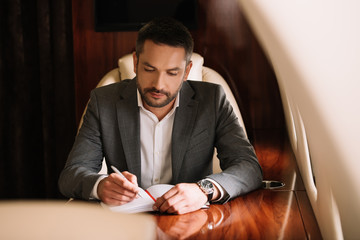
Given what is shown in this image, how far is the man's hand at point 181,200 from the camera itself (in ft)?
3.59

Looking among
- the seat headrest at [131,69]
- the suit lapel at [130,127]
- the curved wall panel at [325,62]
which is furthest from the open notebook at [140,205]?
the seat headrest at [131,69]

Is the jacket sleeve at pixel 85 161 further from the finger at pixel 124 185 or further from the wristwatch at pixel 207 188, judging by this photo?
the wristwatch at pixel 207 188

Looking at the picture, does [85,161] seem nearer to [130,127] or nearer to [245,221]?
[130,127]

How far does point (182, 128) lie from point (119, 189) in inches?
19.1

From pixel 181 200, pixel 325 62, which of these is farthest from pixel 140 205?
pixel 325 62

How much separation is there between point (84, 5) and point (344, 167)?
9.23 feet

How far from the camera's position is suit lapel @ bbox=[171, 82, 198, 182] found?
61.6 inches

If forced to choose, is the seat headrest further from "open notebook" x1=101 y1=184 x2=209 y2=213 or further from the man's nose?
"open notebook" x1=101 y1=184 x2=209 y2=213

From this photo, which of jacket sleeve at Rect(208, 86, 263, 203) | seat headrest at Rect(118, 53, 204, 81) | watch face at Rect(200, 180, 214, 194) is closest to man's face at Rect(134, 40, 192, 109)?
jacket sleeve at Rect(208, 86, 263, 203)

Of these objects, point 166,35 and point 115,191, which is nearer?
point 115,191

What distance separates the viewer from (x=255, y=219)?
1.06 metres

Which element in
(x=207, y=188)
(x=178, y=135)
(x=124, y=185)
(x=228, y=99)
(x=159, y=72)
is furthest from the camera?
(x=228, y=99)

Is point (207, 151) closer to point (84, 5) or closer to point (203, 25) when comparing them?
point (203, 25)

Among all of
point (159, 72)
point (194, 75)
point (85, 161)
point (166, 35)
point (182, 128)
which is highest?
point (166, 35)
